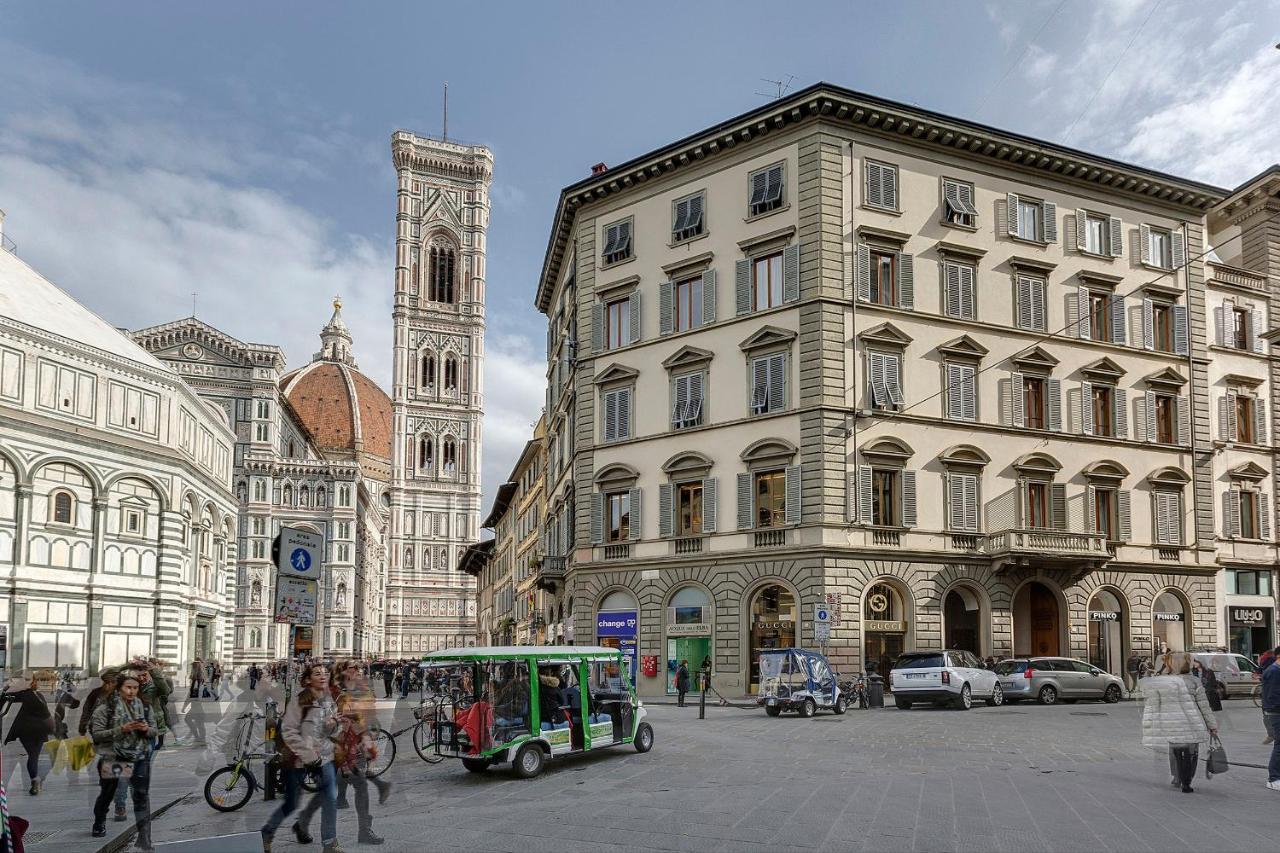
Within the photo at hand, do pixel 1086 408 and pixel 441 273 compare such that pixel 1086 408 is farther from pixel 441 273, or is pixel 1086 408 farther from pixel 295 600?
pixel 441 273

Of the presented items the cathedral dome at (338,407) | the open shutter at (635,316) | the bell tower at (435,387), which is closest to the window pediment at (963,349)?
the open shutter at (635,316)

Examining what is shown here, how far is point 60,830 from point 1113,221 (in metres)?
39.9

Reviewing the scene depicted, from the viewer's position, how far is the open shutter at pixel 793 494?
121 feet

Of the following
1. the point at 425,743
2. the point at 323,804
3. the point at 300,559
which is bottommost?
the point at 425,743

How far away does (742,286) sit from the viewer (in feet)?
130

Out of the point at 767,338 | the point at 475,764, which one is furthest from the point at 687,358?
the point at 475,764

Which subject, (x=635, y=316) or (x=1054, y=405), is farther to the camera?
(x=635, y=316)

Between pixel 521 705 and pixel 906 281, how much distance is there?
25.3 metres

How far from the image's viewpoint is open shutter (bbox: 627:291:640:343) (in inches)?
1667

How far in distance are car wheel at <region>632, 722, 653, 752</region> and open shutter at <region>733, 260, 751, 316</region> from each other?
2085 cm

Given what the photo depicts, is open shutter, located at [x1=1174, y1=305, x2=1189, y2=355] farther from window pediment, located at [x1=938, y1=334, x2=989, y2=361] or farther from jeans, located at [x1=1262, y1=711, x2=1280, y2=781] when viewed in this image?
jeans, located at [x1=1262, y1=711, x2=1280, y2=781]

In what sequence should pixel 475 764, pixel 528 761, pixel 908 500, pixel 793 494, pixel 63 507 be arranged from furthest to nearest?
pixel 63 507 → pixel 908 500 → pixel 793 494 → pixel 475 764 → pixel 528 761

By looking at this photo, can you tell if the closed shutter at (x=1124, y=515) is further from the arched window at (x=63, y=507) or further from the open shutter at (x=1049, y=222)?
the arched window at (x=63, y=507)

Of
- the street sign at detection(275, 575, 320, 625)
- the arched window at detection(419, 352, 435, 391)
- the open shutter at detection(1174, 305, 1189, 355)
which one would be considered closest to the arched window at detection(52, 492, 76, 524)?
the street sign at detection(275, 575, 320, 625)
